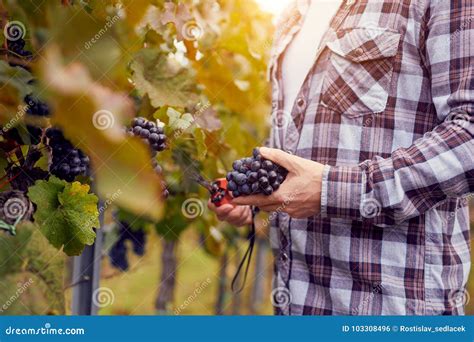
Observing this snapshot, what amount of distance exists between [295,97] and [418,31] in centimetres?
35

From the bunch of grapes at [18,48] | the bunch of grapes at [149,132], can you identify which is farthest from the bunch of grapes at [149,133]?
the bunch of grapes at [18,48]

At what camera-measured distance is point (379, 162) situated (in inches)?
55.7

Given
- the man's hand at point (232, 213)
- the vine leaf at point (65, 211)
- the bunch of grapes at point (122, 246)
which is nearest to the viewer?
the vine leaf at point (65, 211)

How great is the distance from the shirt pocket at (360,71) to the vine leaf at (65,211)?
0.60 m

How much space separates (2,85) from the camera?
1272 millimetres

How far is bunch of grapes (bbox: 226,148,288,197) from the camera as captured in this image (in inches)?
55.3

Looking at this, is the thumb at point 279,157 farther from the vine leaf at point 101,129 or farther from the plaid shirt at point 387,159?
the vine leaf at point 101,129

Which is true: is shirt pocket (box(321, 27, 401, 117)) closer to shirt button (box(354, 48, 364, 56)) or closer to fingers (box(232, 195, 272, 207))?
shirt button (box(354, 48, 364, 56))

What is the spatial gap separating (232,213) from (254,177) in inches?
15.7

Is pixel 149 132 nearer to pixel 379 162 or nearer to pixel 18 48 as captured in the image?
pixel 18 48

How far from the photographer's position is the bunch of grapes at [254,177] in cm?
141

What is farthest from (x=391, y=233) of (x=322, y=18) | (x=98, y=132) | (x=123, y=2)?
(x=123, y=2)

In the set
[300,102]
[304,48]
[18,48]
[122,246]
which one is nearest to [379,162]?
[300,102]

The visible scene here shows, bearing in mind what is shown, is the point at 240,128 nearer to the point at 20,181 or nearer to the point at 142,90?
the point at 142,90
